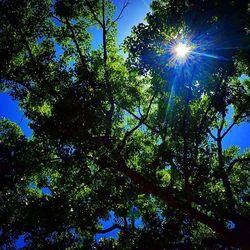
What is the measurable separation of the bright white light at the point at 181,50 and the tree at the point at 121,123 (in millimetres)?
383

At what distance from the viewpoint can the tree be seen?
12297 mm

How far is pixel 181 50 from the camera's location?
12969mm

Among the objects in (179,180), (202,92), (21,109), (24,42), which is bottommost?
(179,180)

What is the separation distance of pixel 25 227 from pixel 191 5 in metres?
14.2

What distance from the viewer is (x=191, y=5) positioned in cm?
1144

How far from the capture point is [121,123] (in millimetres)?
15742

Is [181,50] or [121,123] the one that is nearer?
[181,50]

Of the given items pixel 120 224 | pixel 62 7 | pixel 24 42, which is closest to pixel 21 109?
pixel 24 42

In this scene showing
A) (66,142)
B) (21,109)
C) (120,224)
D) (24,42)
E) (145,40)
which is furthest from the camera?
(120,224)

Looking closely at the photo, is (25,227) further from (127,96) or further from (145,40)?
(145,40)

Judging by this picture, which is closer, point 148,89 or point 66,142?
point 66,142

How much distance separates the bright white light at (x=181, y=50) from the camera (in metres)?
12.8

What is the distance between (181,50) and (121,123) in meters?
5.26

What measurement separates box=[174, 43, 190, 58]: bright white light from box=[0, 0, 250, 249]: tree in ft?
1.26
